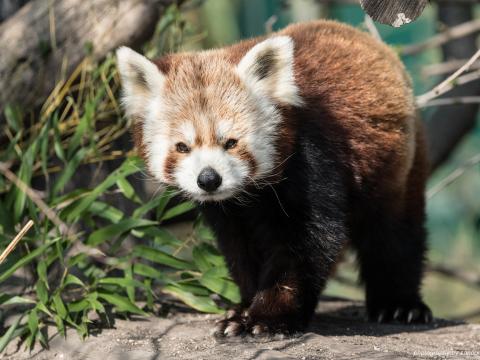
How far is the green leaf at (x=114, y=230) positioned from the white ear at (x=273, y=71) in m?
1.15

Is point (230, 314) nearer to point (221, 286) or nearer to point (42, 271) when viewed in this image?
point (221, 286)

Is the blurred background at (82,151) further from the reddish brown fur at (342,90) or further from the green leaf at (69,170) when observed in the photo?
the reddish brown fur at (342,90)

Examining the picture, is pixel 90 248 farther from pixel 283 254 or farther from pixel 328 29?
pixel 328 29

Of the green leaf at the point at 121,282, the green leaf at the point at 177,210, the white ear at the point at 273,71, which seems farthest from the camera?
the green leaf at the point at 177,210

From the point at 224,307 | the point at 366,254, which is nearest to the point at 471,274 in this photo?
the point at 366,254

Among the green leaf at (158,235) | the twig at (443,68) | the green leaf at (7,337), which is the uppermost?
the twig at (443,68)

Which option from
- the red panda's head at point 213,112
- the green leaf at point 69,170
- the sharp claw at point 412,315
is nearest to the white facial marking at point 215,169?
the red panda's head at point 213,112

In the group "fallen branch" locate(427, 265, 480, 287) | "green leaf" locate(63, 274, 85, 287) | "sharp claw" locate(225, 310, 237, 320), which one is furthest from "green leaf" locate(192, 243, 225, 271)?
"fallen branch" locate(427, 265, 480, 287)

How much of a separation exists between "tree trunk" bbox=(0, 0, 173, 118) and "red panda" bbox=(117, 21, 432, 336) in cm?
94

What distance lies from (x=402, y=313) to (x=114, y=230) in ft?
5.91

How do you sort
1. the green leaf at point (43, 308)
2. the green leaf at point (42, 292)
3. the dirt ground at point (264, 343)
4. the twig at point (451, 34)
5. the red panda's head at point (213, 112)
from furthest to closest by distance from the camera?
the twig at point (451, 34) → the green leaf at point (42, 292) → the green leaf at point (43, 308) → the red panda's head at point (213, 112) → the dirt ground at point (264, 343)

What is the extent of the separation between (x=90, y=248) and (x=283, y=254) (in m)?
1.23

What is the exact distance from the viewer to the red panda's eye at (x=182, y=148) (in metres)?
3.83

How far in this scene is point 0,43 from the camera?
502 cm
